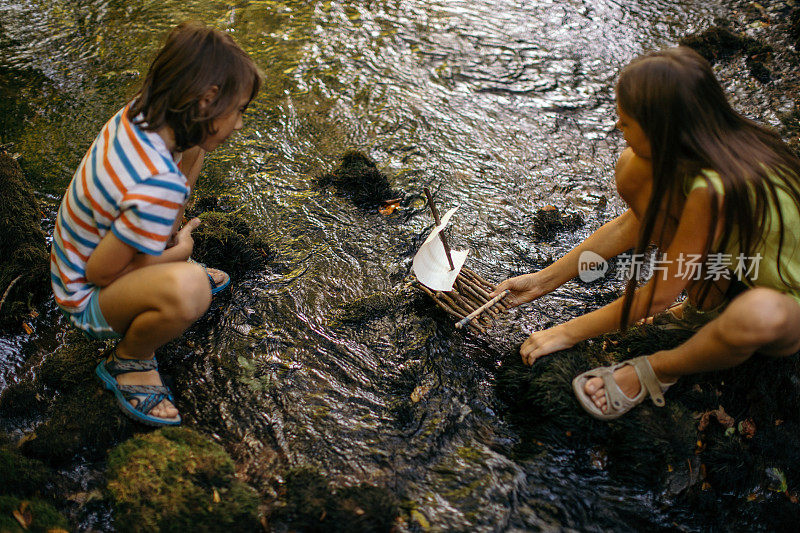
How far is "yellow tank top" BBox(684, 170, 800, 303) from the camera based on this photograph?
212cm

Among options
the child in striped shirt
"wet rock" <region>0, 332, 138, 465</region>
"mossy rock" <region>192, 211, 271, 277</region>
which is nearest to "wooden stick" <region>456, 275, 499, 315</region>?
"mossy rock" <region>192, 211, 271, 277</region>

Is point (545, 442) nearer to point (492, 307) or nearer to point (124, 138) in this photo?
point (492, 307)

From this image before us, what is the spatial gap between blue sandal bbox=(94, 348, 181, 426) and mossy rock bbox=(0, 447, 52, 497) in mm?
335

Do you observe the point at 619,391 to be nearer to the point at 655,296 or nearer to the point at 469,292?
the point at 655,296

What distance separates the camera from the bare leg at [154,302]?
2031mm

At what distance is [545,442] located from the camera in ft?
7.54

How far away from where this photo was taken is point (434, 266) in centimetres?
269

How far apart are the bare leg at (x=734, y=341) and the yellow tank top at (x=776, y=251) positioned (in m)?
0.11

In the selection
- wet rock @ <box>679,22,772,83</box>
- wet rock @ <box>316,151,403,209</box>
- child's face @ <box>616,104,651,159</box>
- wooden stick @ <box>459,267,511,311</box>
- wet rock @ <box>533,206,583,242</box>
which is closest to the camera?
child's face @ <box>616,104,651,159</box>

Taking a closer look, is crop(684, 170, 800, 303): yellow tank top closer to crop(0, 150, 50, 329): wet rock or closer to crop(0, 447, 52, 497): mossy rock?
crop(0, 447, 52, 497): mossy rock

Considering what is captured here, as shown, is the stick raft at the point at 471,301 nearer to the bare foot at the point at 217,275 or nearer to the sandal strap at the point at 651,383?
the sandal strap at the point at 651,383

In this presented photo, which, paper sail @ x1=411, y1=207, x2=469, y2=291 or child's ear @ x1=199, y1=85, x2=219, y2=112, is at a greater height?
child's ear @ x1=199, y1=85, x2=219, y2=112

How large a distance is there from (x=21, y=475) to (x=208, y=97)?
4.91ft

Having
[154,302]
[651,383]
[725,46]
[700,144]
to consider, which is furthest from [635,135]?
[725,46]
